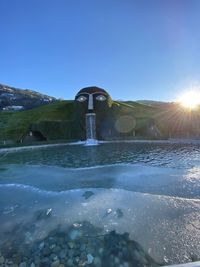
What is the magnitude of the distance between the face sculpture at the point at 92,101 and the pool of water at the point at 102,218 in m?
21.5

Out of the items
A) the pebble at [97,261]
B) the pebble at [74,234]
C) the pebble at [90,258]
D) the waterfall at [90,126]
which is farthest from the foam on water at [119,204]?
the waterfall at [90,126]

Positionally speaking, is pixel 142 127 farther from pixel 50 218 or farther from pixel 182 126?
pixel 50 218

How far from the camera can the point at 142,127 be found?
31469mm

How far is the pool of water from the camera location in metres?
5.05

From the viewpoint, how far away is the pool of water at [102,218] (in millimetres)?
5047

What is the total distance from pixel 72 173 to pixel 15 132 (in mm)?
24387

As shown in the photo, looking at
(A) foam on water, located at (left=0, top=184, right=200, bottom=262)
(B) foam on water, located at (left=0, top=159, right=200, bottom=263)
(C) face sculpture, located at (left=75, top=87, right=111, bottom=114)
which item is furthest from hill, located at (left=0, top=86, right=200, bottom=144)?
(A) foam on water, located at (left=0, top=184, right=200, bottom=262)

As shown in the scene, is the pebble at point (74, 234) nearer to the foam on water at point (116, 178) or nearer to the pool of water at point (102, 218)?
the pool of water at point (102, 218)

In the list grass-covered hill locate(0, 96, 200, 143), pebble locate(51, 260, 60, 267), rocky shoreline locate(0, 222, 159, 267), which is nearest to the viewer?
pebble locate(51, 260, 60, 267)

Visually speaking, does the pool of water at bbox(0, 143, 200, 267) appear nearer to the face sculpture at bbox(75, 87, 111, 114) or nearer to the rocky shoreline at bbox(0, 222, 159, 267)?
the rocky shoreline at bbox(0, 222, 159, 267)

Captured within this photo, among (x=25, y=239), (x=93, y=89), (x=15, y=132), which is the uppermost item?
(x=93, y=89)

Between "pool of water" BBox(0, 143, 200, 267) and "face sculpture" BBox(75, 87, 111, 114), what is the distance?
21.5 metres

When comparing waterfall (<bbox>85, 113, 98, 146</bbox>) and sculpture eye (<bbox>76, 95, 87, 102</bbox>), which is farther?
sculpture eye (<bbox>76, 95, 87, 102</bbox>)

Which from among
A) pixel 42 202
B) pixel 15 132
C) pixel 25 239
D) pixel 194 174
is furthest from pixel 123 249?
pixel 15 132
